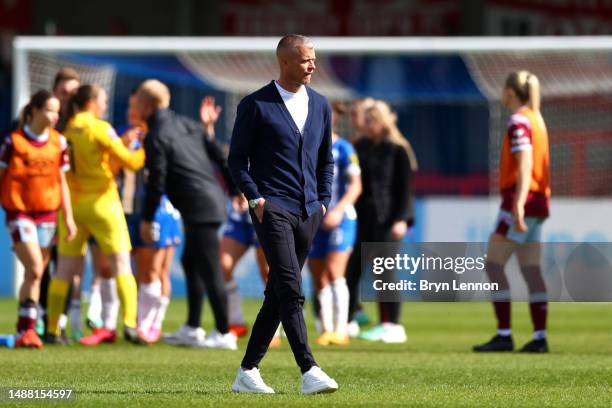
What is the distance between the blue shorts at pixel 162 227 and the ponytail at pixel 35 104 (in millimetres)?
1455

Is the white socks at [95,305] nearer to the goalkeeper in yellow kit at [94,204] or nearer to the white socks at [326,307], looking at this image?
the goalkeeper in yellow kit at [94,204]

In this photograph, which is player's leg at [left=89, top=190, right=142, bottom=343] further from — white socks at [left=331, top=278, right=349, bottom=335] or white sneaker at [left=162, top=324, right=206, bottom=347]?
white socks at [left=331, top=278, right=349, bottom=335]

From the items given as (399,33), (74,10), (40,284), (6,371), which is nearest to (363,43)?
(40,284)

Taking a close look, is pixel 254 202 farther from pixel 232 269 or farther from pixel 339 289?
pixel 232 269

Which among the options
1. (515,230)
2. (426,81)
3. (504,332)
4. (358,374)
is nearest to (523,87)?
(515,230)

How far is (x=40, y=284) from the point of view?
11.8 meters

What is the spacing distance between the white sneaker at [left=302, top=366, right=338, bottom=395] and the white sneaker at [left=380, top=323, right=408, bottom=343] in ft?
15.0

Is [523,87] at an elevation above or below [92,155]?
above

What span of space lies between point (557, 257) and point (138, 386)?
→ 18.9ft

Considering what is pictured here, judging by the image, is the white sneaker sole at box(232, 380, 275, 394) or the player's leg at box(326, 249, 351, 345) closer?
the white sneaker sole at box(232, 380, 275, 394)

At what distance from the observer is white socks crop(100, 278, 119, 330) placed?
38.2ft

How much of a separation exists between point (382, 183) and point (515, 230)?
6.78ft

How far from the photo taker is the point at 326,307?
12.0 meters

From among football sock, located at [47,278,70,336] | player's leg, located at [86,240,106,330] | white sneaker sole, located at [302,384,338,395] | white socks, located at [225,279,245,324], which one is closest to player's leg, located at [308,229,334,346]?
white socks, located at [225,279,245,324]
